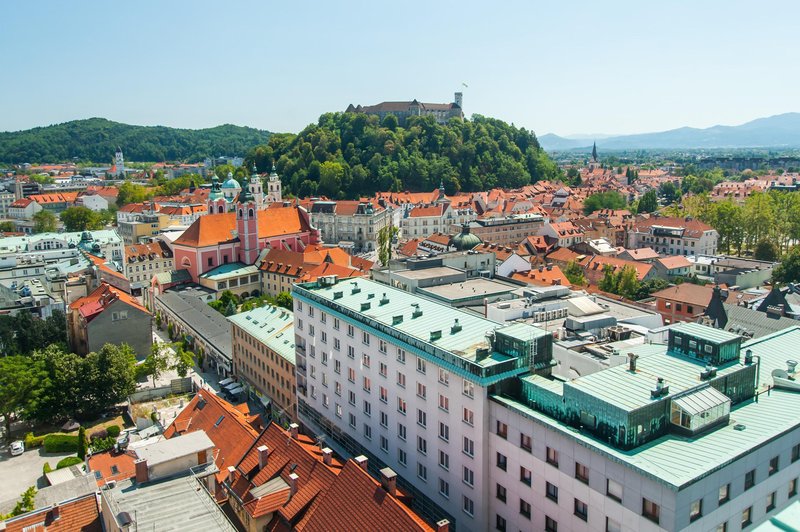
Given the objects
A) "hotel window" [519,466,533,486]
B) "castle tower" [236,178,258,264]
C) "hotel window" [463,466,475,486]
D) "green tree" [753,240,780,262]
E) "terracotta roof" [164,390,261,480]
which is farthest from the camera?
"green tree" [753,240,780,262]

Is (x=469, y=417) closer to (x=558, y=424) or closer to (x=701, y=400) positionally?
(x=558, y=424)

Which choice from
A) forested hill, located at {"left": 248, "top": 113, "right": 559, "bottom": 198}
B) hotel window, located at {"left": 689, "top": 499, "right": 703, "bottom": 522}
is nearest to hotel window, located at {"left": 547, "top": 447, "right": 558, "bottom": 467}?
hotel window, located at {"left": 689, "top": 499, "right": 703, "bottom": 522}

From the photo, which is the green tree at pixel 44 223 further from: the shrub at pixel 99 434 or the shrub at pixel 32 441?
the shrub at pixel 99 434

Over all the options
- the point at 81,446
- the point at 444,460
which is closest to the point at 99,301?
the point at 81,446

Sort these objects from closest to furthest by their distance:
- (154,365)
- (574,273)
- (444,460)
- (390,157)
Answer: (444,460) < (154,365) < (574,273) < (390,157)

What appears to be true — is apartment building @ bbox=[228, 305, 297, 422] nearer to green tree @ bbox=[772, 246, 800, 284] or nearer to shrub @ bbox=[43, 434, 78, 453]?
shrub @ bbox=[43, 434, 78, 453]
